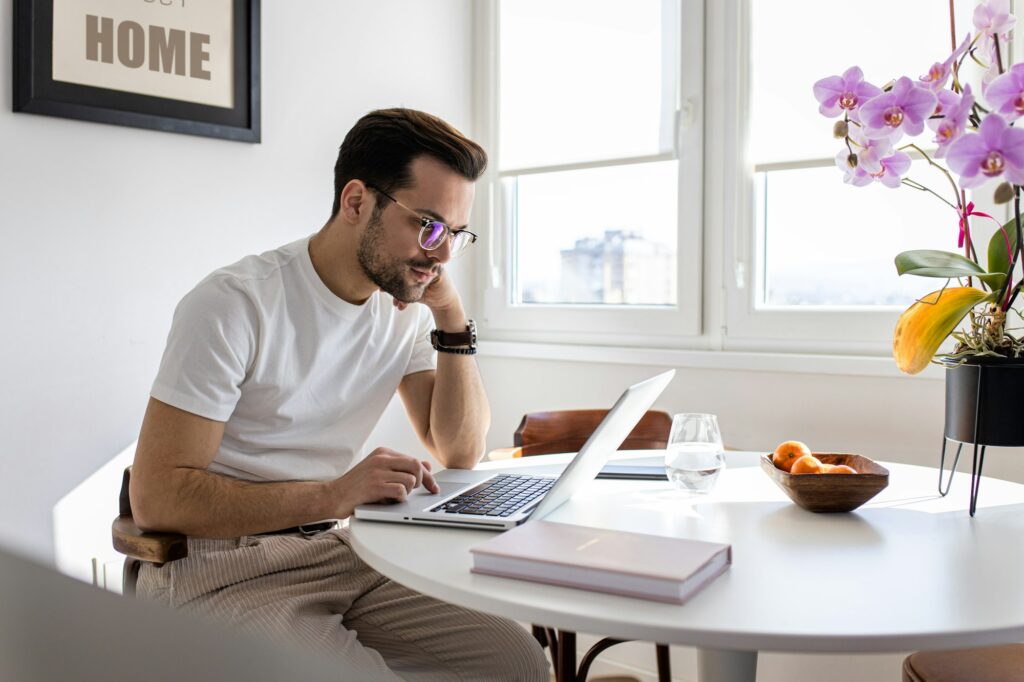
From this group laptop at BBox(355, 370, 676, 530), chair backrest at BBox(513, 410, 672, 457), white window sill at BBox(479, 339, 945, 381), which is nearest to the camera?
laptop at BBox(355, 370, 676, 530)

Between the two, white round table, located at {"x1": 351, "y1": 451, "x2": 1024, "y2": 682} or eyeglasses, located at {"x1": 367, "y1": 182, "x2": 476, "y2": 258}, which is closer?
white round table, located at {"x1": 351, "y1": 451, "x2": 1024, "y2": 682}

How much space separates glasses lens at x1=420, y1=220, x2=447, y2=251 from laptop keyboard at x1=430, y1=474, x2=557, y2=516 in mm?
460

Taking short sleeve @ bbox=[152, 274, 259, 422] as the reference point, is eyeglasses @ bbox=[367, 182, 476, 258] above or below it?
above

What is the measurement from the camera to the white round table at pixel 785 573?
0.88 m

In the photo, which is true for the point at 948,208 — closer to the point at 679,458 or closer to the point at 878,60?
the point at 878,60

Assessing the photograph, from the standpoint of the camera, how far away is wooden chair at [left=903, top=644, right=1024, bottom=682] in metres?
1.46

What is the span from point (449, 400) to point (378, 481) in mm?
531

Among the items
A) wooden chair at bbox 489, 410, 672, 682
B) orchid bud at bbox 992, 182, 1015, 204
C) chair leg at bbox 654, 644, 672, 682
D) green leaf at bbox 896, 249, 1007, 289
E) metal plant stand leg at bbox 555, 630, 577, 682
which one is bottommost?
chair leg at bbox 654, 644, 672, 682

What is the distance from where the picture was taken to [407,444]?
3086 mm

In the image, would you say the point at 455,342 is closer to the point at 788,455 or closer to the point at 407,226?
the point at 407,226

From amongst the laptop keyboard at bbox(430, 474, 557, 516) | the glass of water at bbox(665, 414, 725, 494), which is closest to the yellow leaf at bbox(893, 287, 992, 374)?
the glass of water at bbox(665, 414, 725, 494)

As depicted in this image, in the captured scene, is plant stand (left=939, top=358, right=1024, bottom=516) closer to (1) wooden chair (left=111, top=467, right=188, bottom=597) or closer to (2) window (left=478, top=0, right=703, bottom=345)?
(1) wooden chair (left=111, top=467, right=188, bottom=597)

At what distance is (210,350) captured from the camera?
4.91ft

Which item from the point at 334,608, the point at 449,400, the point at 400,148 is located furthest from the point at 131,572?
the point at 400,148
